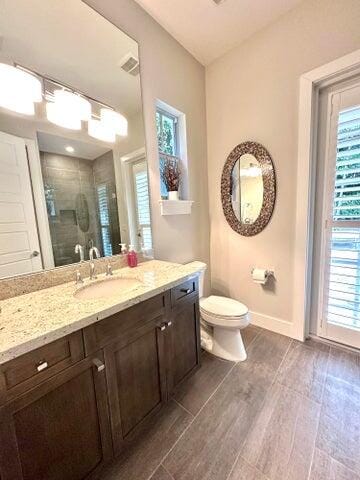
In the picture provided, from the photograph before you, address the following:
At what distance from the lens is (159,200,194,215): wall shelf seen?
6.27 feet

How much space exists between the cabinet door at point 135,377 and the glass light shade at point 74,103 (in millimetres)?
1398

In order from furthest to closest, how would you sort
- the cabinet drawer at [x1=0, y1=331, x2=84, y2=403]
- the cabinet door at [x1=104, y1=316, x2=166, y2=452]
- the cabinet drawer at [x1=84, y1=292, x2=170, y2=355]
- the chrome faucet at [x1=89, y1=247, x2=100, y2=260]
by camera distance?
the chrome faucet at [x1=89, y1=247, x2=100, y2=260] → the cabinet door at [x1=104, y1=316, x2=166, y2=452] → the cabinet drawer at [x1=84, y1=292, x2=170, y2=355] → the cabinet drawer at [x1=0, y1=331, x2=84, y2=403]

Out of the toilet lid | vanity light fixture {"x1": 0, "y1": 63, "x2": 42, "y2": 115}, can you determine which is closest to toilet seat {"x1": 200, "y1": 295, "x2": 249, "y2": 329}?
the toilet lid

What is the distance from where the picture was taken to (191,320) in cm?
152

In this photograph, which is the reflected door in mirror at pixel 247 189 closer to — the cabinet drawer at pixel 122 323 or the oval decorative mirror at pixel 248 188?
the oval decorative mirror at pixel 248 188

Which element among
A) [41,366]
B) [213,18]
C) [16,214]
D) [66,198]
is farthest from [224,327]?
[213,18]

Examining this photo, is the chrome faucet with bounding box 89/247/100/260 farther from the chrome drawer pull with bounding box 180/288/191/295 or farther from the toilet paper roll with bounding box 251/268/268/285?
the toilet paper roll with bounding box 251/268/268/285

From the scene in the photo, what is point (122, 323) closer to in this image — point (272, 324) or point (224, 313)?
point (224, 313)

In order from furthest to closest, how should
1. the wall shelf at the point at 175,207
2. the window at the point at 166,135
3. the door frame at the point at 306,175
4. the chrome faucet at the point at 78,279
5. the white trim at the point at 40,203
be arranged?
the window at the point at 166,135 < the wall shelf at the point at 175,207 < the door frame at the point at 306,175 < the chrome faucet at the point at 78,279 < the white trim at the point at 40,203

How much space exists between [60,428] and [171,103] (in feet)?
7.57

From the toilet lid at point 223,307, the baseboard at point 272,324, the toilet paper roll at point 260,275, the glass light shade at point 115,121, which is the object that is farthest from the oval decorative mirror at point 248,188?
the glass light shade at point 115,121

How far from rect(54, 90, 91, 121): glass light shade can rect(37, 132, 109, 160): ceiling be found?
0.57 feet

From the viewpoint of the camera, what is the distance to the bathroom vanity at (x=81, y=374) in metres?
0.75

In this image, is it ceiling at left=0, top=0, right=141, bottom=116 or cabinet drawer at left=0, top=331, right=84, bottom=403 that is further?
ceiling at left=0, top=0, right=141, bottom=116
